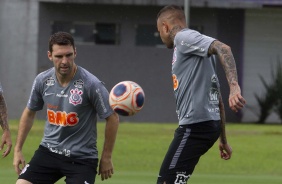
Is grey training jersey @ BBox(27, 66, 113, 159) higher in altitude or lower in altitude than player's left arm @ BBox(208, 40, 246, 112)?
lower

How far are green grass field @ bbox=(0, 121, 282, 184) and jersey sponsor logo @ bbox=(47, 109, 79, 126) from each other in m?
6.65

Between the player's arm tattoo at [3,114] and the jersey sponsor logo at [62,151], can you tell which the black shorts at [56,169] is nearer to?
the jersey sponsor logo at [62,151]

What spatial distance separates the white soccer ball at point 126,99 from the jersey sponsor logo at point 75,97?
0.33 metres

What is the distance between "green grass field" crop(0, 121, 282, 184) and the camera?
1803 centimetres

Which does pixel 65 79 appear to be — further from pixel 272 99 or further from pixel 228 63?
pixel 272 99

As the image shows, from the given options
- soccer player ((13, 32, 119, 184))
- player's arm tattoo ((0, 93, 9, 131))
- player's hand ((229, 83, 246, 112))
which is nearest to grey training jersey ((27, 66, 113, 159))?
soccer player ((13, 32, 119, 184))

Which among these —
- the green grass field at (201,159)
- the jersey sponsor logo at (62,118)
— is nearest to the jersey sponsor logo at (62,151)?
the jersey sponsor logo at (62,118)

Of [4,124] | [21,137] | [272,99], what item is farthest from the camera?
[272,99]

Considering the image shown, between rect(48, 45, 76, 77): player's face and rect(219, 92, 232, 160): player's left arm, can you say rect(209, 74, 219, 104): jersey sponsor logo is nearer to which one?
rect(219, 92, 232, 160): player's left arm

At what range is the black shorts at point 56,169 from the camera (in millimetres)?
9227

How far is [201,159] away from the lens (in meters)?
23.1

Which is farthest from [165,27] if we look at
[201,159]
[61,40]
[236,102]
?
[201,159]

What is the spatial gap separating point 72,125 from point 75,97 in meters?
0.26

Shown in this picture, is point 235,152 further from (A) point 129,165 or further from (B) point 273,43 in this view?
(B) point 273,43
